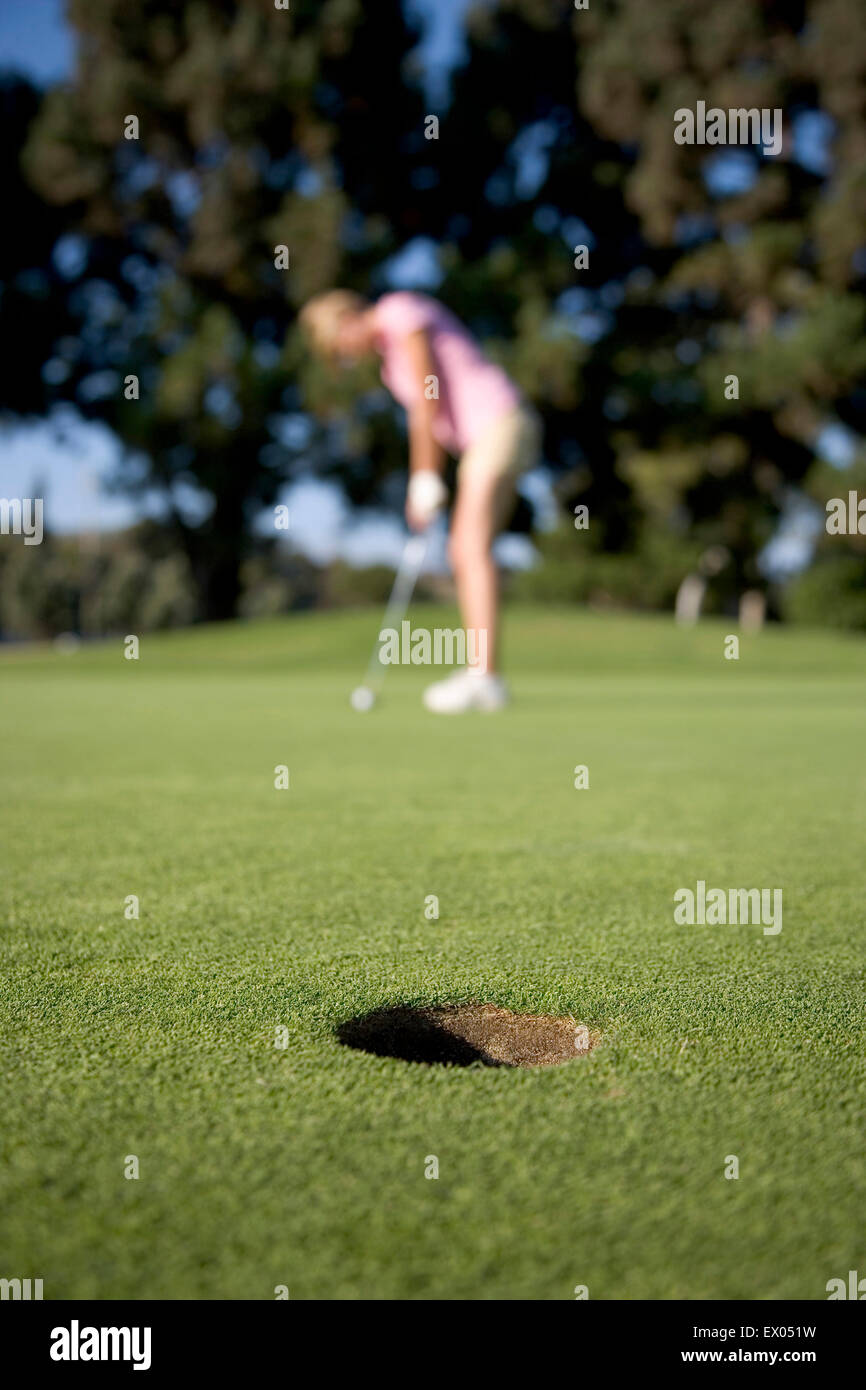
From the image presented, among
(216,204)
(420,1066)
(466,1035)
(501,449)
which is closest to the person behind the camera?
(420,1066)

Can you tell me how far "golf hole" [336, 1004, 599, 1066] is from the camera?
1.66m

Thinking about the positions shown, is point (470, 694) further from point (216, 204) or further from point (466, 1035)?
point (216, 204)

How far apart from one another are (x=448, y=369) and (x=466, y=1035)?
564 cm

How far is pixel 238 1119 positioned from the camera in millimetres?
1280

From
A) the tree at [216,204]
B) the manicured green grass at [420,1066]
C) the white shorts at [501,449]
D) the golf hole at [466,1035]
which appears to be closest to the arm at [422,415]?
the white shorts at [501,449]

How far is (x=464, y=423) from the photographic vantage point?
6.94 m

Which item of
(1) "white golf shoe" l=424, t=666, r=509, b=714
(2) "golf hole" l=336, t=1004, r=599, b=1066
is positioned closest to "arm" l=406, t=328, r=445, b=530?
(1) "white golf shoe" l=424, t=666, r=509, b=714

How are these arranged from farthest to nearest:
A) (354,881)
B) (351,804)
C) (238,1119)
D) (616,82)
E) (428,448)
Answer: (616,82), (428,448), (351,804), (354,881), (238,1119)

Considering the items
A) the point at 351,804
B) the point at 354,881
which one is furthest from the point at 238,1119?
the point at 351,804

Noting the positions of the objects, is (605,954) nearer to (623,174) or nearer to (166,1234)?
(166,1234)

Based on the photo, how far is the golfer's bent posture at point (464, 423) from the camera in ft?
21.6

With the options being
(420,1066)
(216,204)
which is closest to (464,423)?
(420,1066)
